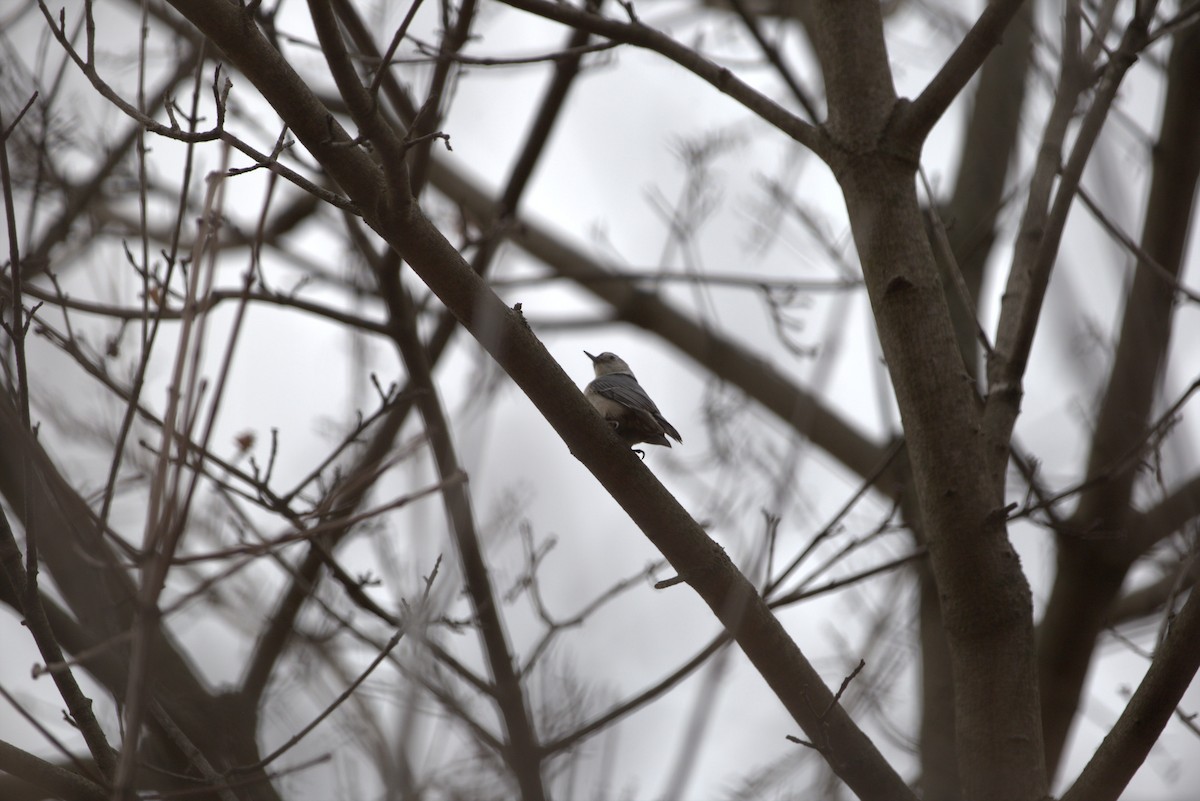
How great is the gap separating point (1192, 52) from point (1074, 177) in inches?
106

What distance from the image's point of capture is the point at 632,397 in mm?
4008

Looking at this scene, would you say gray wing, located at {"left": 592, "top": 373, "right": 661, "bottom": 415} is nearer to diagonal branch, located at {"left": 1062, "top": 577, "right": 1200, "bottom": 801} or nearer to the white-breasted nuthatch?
the white-breasted nuthatch

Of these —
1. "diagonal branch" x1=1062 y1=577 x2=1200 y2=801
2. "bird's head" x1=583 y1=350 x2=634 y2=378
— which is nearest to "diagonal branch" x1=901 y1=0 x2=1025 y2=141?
"diagonal branch" x1=1062 y1=577 x2=1200 y2=801

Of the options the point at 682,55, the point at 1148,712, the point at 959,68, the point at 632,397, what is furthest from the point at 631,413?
the point at 1148,712

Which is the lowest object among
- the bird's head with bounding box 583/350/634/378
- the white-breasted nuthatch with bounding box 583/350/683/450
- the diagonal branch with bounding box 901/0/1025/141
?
the white-breasted nuthatch with bounding box 583/350/683/450

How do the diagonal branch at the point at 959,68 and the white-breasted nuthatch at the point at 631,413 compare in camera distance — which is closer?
the diagonal branch at the point at 959,68

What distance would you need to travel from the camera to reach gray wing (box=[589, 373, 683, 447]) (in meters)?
3.94

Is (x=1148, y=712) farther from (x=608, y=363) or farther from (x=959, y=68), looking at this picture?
(x=608, y=363)

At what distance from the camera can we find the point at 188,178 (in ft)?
8.29

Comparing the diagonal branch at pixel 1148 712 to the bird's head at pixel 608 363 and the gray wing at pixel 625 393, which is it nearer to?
the gray wing at pixel 625 393

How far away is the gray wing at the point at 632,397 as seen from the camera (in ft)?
12.9

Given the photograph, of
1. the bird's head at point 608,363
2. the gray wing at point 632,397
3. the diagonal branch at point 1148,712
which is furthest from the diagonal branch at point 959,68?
the bird's head at point 608,363

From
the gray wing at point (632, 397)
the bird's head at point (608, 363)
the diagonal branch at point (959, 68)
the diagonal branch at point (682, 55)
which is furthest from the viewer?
the bird's head at point (608, 363)

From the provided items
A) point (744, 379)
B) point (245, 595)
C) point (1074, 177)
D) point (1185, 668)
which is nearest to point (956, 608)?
point (1185, 668)
